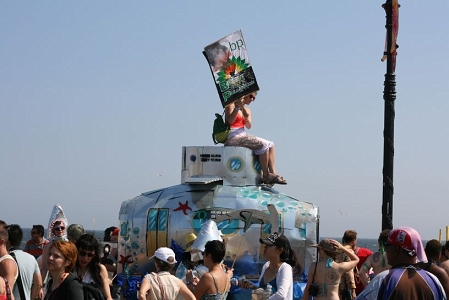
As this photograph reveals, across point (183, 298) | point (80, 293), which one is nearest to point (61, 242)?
point (80, 293)

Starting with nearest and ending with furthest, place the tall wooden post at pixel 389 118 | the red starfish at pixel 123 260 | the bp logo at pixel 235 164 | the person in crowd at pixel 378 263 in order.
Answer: the person in crowd at pixel 378 263
the red starfish at pixel 123 260
the bp logo at pixel 235 164
the tall wooden post at pixel 389 118

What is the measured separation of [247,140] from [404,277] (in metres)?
8.85

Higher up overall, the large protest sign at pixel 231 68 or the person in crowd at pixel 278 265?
the large protest sign at pixel 231 68

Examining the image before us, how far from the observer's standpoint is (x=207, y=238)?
11016 millimetres

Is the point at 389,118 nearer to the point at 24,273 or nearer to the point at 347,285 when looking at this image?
the point at 347,285

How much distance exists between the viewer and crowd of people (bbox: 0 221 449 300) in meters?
5.70

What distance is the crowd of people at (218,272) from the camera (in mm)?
5695

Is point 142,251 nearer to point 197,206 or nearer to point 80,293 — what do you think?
point 197,206

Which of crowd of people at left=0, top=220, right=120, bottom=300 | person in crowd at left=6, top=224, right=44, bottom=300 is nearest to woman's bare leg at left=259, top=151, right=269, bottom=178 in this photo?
crowd of people at left=0, top=220, right=120, bottom=300

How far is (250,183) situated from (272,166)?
23.1 inches

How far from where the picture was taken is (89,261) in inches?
307

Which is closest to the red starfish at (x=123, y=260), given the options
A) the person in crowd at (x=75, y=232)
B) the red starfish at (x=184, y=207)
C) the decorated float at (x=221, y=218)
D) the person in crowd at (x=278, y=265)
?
the decorated float at (x=221, y=218)

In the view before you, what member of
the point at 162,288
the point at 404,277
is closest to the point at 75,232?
the point at 162,288

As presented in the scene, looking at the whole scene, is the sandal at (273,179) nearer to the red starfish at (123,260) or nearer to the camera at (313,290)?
the red starfish at (123,260)
